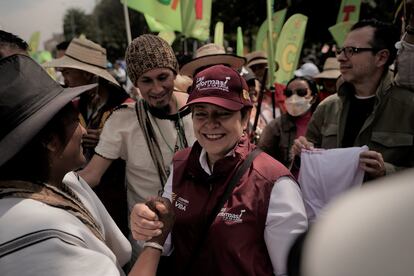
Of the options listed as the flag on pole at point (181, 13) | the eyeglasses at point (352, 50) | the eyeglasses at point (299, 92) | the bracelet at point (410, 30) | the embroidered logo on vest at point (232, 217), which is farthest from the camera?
the flag on pole at point (181, 13)

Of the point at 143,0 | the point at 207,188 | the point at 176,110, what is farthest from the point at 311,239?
the point at 143,0

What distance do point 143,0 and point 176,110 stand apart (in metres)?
2.74

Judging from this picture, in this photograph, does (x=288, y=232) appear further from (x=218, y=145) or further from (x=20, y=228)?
(x=20, y=228)

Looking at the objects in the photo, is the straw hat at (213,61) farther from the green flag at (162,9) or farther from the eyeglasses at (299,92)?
the green flag at (162,9)

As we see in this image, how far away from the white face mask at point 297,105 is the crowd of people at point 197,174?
3.47 ft

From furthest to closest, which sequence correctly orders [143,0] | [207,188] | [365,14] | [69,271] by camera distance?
[365,14], [143,0], [207,188], [69,271]

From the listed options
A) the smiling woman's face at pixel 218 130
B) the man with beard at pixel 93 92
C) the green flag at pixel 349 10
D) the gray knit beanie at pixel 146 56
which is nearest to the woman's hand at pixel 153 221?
the smiling woman's face at pixel 218 130

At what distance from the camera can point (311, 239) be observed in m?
0.46

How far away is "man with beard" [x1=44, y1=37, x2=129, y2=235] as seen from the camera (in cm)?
289

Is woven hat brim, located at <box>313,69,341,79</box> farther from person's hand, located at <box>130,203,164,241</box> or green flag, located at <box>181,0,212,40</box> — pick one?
person's hand, located at <box>130,203,164,241</box>

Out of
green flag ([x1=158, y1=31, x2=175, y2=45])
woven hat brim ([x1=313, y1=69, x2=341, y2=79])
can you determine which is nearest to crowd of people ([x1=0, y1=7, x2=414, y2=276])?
woven hat brim ([x1=313, y1=69, x2=341, y2=79])

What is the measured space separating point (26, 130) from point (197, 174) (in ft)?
2.42

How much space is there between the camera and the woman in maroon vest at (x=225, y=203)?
1.59 m

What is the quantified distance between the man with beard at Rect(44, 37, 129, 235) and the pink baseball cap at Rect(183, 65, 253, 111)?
1.31 metres
